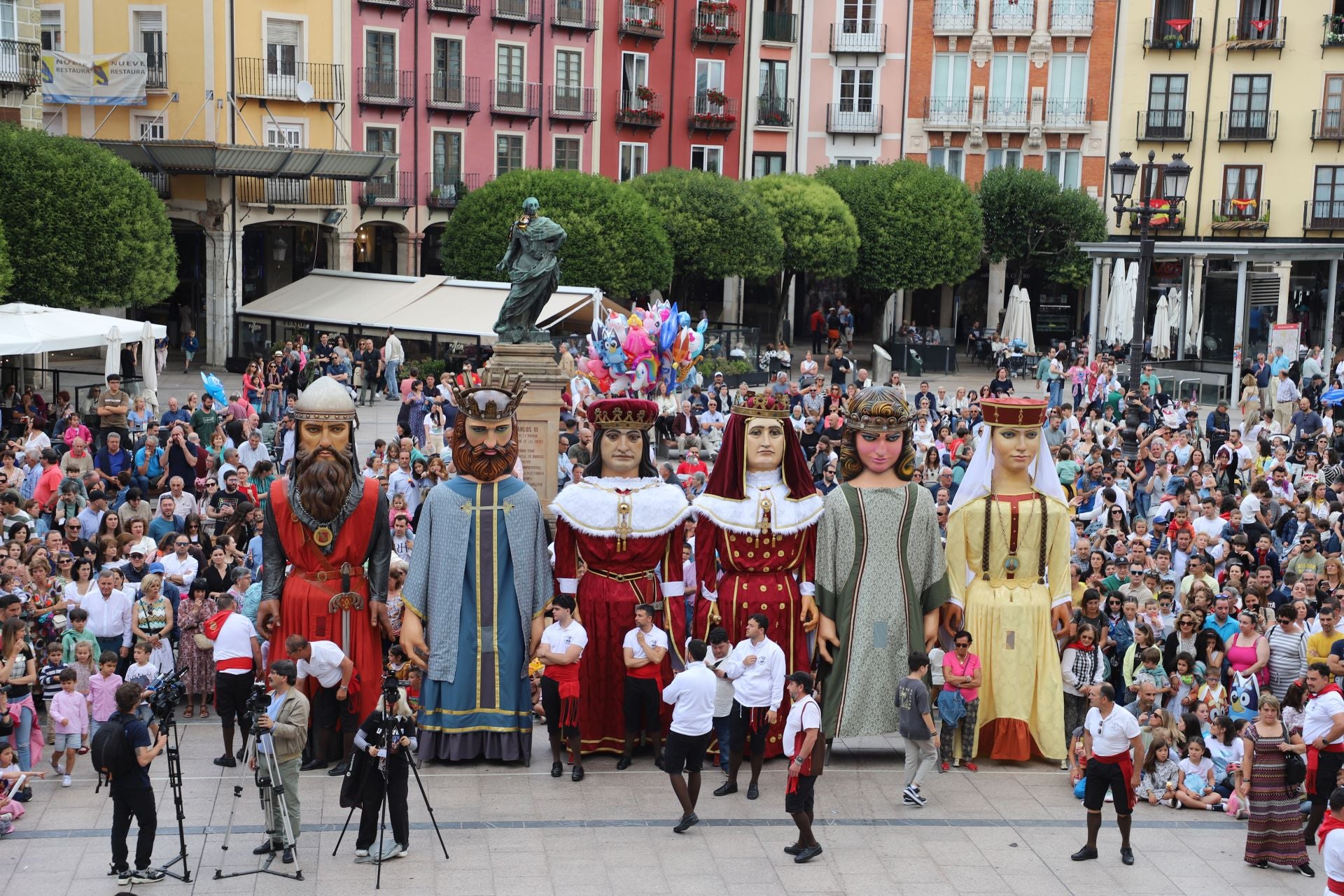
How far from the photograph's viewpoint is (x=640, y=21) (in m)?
41.4

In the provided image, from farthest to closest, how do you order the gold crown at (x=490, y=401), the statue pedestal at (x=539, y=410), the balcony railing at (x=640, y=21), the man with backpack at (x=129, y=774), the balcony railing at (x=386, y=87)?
1. the balcony railing at (x=640, y=21)
2. the balcony railing at (x=386, y=87)
3. the statue pedestal at (x=539, y=410)
4. the gold crown at (x=490, y=401)
5. the man with backpack at (x=129, y=774)

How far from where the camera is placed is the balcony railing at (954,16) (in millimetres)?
43688

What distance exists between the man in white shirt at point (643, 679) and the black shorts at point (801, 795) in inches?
68.4

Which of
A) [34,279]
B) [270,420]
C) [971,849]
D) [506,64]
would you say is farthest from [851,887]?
[506,64]

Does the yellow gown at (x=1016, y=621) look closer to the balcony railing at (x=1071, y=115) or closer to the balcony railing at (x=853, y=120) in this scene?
the balcony railing at (x=853, y=120)

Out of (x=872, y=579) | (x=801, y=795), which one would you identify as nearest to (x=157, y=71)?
(x=872, y=579)

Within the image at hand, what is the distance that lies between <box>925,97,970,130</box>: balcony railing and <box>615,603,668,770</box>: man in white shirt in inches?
1377

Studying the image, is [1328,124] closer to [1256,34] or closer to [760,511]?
[1256,34]

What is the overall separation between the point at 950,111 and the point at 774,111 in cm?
476

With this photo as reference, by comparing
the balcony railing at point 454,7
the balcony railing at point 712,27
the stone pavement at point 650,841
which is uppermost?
the balcony railing at point 712,27

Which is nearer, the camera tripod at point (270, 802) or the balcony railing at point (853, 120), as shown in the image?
the camera tripod at point (270, 802)

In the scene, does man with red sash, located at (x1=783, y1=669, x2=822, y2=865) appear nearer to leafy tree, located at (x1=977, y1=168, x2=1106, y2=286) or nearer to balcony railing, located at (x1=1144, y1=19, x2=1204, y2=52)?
leafy tree, located at (x1=977, y1=168, x2=1106, y2=286)

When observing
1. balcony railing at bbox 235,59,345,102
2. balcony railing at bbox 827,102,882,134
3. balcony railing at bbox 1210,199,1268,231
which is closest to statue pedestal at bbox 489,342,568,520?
balcony railing at bbox 235,59,345,102

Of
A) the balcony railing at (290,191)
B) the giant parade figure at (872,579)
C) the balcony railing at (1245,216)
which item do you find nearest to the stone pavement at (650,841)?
the giant parade figure at (872,579)
